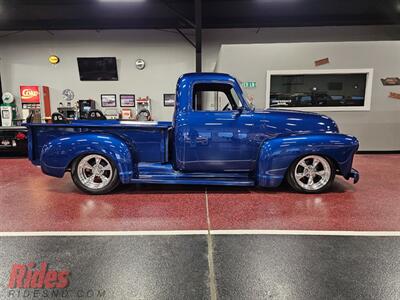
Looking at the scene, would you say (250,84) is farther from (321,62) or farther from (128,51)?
(128,51)

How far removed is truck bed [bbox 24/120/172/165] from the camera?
307cm

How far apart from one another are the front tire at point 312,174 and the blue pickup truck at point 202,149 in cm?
1

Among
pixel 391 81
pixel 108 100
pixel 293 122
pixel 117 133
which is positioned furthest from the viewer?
pixel 108 100

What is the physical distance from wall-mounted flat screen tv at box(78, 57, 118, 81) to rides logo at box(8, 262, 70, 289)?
6.83m

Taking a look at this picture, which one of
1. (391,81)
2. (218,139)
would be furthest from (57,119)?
(391,81)

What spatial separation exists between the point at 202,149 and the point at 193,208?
788 mm

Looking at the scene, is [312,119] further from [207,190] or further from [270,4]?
[270,4]

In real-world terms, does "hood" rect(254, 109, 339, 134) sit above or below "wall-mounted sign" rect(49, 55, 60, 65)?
below

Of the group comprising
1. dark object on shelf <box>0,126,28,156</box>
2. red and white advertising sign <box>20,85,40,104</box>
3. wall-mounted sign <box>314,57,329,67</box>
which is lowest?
dark object on shelf <box>0,126,28,156</box>

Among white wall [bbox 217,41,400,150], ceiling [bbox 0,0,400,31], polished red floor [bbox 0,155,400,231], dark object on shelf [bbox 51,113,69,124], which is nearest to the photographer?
polished red floor [bbox 0,155,400,231]

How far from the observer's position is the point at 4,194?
10.5ft

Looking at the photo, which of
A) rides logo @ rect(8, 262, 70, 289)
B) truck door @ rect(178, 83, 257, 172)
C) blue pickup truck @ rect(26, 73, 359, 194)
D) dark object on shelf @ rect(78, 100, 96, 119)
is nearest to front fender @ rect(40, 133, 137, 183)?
blue pickup truck @ rect(26, 73, 359, 194)

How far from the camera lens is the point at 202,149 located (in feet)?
10.3

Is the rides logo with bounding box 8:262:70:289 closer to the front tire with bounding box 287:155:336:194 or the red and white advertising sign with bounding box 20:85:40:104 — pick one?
the front tire with bounding box 287:155:336:194
